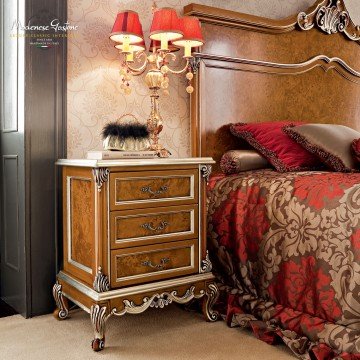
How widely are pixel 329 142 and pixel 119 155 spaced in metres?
1.08

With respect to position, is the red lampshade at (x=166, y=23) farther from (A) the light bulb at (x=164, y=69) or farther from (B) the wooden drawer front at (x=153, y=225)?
(B) the wooden drawer front at (x=153, y=225)

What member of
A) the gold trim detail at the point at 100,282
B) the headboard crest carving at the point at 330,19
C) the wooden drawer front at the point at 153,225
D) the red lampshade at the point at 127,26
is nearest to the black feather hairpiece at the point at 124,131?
the wooden drawer front at the point at 153,225

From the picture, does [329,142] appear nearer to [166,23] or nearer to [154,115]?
[154,115]

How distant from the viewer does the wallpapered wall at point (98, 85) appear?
2375 mm

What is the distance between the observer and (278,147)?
2.51 m

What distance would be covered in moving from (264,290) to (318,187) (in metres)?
0.54

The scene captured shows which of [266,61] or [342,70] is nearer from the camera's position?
[266,61]

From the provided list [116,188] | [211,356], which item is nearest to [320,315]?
[211,356]

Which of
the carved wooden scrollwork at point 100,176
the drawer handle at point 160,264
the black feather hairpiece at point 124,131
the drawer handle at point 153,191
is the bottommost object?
the drawer handle at point 160,264

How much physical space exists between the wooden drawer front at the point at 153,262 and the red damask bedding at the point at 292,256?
10.8 inches

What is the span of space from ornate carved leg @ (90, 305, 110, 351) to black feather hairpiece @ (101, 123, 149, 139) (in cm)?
73

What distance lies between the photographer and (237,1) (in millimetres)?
3008

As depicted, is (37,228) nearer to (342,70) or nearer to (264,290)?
(264,290)

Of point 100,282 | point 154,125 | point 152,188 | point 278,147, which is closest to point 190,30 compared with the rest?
point 154,125
